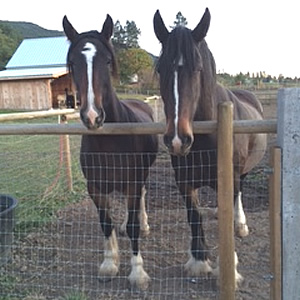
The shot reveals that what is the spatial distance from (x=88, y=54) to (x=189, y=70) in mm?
770

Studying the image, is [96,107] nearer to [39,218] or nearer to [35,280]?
[35,280]

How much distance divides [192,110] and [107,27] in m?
1.13

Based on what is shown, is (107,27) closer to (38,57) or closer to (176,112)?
(176,112)

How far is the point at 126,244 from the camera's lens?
4.36m

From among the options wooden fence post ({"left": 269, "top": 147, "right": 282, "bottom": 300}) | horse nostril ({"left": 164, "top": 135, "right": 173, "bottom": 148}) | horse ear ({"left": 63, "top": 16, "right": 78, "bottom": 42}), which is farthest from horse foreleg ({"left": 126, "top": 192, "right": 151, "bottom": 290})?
horse ear ({"left": 63, "top": 16, "right": 78, "bottom": 42})

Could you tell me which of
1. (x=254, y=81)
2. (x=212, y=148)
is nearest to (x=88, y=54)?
(x=212, y=148)

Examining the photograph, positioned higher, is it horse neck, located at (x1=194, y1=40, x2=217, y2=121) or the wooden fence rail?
horse neck, located at (x1=194, y1=40, x2=217, y2=121)

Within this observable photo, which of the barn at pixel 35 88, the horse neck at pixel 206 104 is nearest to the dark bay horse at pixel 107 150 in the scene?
the horse neck at pixel 206 104

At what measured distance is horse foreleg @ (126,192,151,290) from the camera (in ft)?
11.4

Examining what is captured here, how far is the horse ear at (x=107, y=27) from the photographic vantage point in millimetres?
3251

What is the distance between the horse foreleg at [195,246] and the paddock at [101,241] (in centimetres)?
9

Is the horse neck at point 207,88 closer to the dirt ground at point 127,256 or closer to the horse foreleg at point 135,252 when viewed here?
the horse foreleg at point 135,252

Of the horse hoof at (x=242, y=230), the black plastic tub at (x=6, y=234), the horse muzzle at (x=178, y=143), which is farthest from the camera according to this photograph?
the horse hoof at (x=242, y=230)

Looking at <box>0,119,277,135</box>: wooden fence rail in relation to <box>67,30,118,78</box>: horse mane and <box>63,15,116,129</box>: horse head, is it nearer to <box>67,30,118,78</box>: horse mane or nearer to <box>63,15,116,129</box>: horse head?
<box>63,15,116,129</box>: horse head
